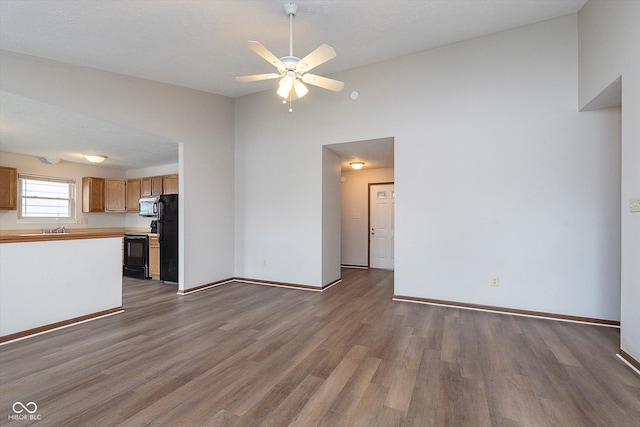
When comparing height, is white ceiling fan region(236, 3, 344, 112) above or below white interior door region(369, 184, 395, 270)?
above

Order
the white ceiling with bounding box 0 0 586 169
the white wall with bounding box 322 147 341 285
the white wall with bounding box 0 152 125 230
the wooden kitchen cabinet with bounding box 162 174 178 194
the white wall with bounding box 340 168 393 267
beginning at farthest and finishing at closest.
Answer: the white wall with bounding box 340 168 393 267 < the wooden kitchen cabinet with bounding box 162 174 178 194 < the white wall with bounding box 0 152 125 230 < the white wall with bounding box 322 147 341 285 < the white ceiling with bounding box 0 0 586 169

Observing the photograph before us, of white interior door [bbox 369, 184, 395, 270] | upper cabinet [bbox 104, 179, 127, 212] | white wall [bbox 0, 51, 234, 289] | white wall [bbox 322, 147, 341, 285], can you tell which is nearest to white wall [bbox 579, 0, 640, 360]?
white wall [bbox 322, 147, 341, 285]

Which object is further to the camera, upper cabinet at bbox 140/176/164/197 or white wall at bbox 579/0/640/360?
upper cabinet at bbox 140/176/164/197

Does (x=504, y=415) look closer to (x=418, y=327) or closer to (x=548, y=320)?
(x=418, y=327)

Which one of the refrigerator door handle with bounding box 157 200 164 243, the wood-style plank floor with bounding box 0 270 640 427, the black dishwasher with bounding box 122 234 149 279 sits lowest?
the wood-style plank floor with bounding box 0 270 640 427

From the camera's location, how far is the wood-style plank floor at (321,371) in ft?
6.02

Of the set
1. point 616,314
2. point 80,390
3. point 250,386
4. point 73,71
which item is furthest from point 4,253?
point 616,314

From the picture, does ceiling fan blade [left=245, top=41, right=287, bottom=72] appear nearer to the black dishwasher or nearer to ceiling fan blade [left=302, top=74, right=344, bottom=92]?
ceiling fan blade [left=302, top=74, right=344, bottom=92]

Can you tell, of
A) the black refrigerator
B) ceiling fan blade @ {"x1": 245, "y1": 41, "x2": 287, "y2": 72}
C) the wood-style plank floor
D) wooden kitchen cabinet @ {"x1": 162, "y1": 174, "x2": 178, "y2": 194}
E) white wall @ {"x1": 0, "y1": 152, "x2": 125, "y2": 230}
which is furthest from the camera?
wooden kitchen cabinet @ {"x1": 162, "y1": 174, "x2": 178, "y2": 194}

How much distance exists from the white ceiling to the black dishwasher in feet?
7.84

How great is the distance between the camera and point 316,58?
2.66m

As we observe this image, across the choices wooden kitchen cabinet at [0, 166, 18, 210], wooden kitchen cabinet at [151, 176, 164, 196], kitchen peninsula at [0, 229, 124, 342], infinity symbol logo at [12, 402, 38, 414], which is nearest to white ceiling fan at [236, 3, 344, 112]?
kitchen peninsula at [0, 229, 124, 342]

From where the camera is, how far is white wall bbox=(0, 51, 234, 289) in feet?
10.8

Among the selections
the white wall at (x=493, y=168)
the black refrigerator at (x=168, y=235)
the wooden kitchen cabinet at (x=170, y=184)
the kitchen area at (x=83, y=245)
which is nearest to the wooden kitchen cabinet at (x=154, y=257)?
the kitchen area at (x=83, y=245)
